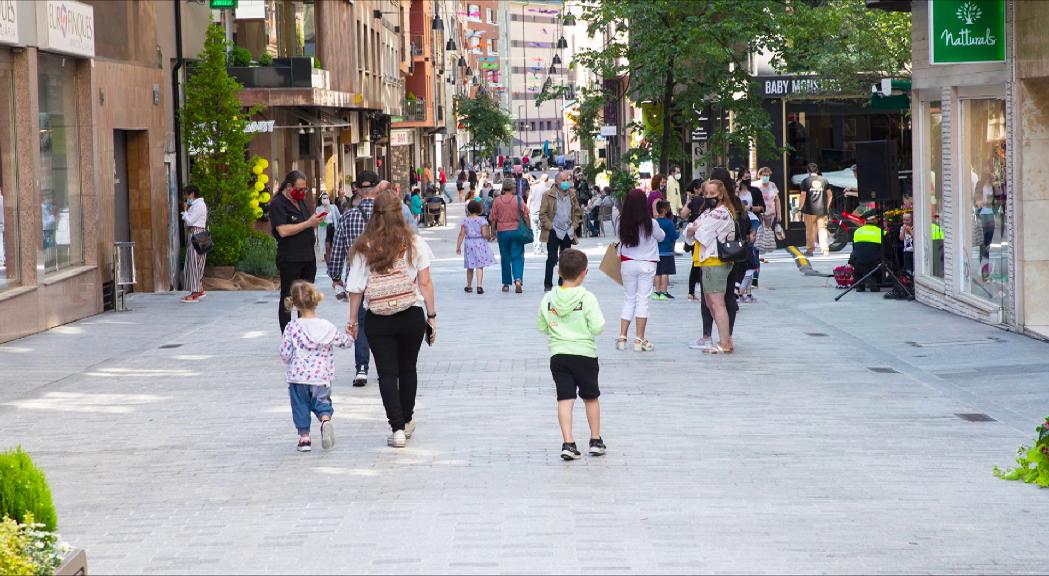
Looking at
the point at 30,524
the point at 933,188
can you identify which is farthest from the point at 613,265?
the point at 30,524

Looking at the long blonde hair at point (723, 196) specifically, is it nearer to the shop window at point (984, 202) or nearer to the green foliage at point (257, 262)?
the shop window at point (984, 202)

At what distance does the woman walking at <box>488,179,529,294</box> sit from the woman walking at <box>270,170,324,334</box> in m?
7.72

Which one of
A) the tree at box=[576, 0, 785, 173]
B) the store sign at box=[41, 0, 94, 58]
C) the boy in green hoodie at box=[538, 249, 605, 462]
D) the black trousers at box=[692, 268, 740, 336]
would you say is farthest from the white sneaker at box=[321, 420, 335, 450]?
the tree at box=[576, 0, 785, 173]

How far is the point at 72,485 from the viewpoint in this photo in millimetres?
8586

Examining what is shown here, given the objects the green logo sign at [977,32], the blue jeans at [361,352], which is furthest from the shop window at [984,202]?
the blue jeans at [361,352]

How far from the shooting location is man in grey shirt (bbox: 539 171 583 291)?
70.7ft

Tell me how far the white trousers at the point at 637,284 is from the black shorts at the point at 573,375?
5622mm

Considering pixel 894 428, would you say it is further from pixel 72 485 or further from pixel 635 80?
pixel 635 80

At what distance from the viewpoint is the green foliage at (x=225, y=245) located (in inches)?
933

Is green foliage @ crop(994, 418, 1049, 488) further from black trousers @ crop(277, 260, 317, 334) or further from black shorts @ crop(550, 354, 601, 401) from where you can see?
black trousers @ crop(277, 260, 317, 334)

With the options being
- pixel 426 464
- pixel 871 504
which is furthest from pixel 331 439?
pixel 871 504

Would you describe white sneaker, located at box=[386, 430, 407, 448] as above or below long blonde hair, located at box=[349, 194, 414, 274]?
below

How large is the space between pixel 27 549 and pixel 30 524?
0.55 feet

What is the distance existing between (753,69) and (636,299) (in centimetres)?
1905
